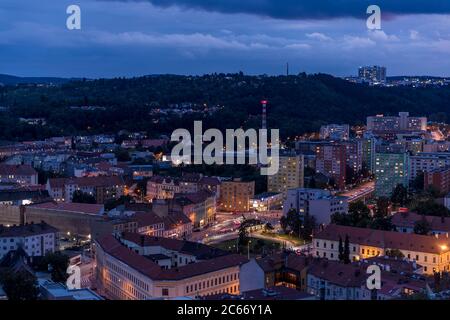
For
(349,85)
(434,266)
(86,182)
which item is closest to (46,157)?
(86,182)

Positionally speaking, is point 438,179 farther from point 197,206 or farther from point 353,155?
point 197,206

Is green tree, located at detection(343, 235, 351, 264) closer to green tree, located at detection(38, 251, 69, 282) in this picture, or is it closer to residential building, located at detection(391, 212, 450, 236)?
residential building, located at detection(391, 212, 450, 236)

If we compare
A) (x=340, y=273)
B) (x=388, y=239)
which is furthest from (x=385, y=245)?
(x=340, y=273)

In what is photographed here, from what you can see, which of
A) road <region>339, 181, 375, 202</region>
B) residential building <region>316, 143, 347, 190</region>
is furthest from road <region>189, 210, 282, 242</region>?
residential building <region>316, 143, 347, 190</region>

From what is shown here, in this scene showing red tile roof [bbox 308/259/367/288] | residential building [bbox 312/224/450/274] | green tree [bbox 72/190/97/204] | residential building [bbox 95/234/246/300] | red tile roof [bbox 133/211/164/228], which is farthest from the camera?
green tree [bbox 72/190/97/204]

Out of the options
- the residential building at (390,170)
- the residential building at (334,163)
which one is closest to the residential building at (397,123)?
the residential building at (334,163)

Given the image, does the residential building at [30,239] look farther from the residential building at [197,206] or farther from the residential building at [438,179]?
the residential building at [438,179]
